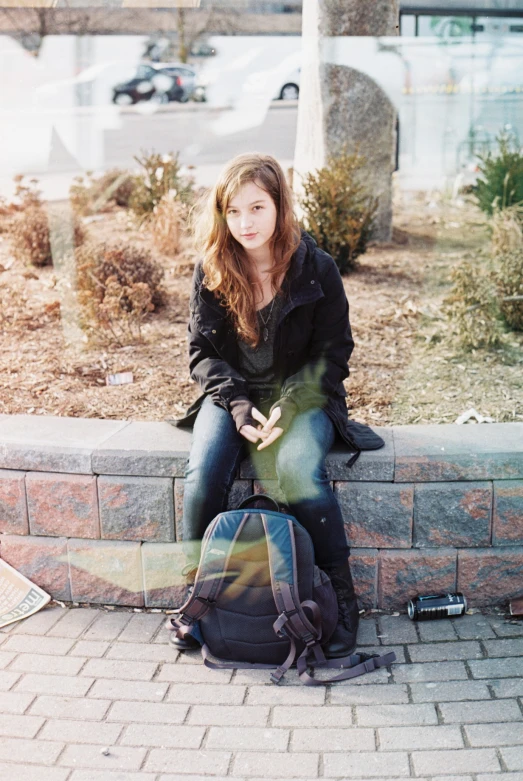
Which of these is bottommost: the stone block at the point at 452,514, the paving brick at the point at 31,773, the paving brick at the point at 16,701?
the paving brick at the point at 16,701

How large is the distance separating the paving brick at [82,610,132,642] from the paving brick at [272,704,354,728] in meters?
0.67

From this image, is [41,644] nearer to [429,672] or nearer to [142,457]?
[142,457]

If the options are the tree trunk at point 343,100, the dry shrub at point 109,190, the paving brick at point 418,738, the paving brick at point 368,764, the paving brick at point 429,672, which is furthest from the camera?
the dry shrub at point 109,190

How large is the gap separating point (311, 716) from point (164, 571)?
85 cm

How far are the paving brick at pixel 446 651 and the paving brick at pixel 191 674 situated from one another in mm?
619

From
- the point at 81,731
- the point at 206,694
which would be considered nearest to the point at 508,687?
the point at 206,694

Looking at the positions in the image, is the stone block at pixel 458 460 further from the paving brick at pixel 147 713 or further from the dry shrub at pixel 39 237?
the dry shrub at pixel 39 237

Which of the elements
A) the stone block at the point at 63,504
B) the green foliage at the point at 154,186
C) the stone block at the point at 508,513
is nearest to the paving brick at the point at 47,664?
the stone block at the point at 63,504

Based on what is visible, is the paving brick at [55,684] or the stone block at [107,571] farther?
the stone block at [107,571]

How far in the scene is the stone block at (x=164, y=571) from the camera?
3.07m

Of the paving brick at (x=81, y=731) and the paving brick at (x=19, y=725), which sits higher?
the paving brick at (x=19, y=725)

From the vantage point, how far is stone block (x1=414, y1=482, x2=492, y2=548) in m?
2.94

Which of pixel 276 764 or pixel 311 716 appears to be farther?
pixel 311 716

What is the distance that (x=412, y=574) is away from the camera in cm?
303
